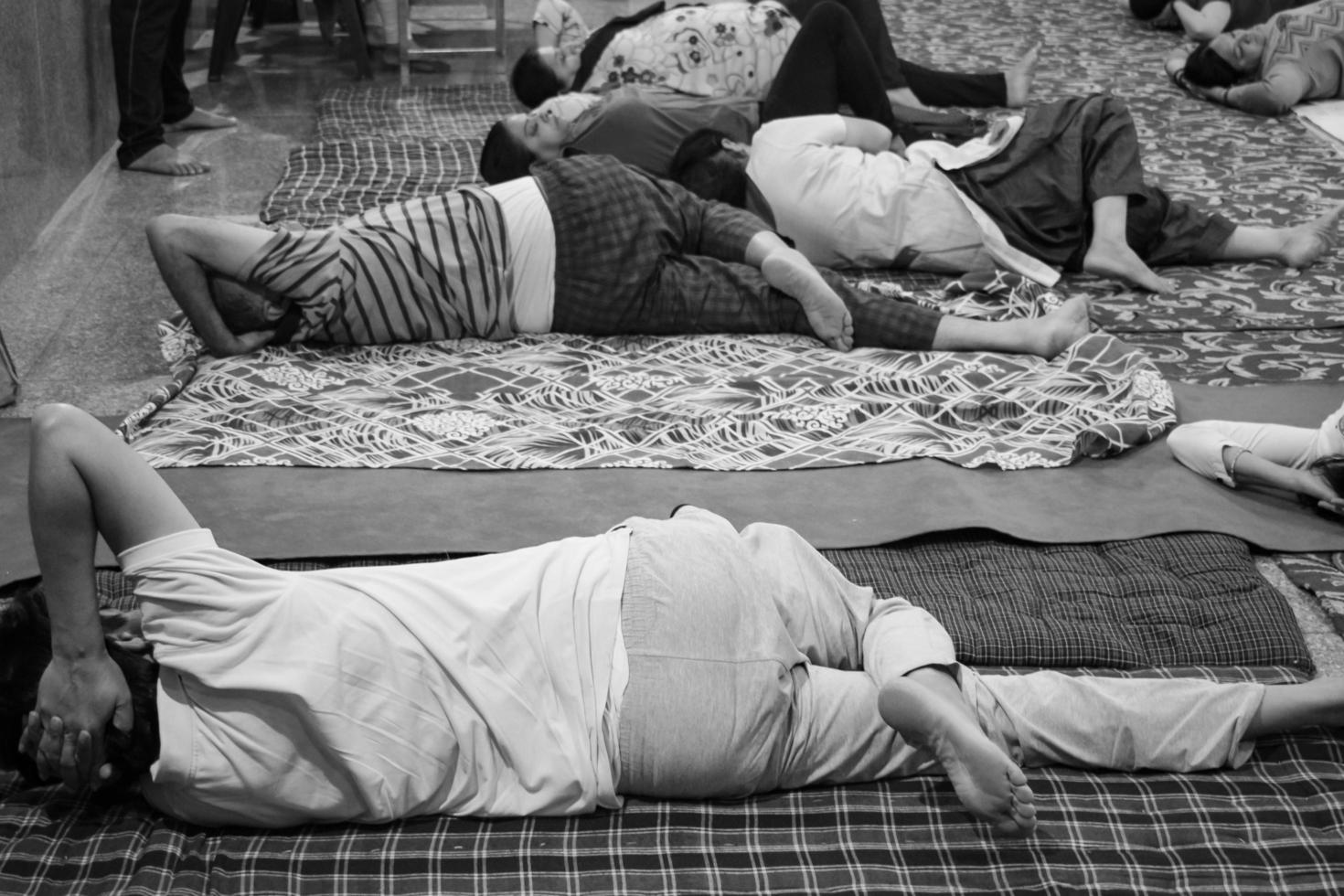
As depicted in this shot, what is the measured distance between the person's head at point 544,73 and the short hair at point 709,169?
100 centimetres

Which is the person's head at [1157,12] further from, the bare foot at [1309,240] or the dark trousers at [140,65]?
the dark trousers at [140,65]

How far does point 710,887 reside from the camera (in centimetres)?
164

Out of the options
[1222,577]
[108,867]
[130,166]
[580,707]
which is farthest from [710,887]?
[130,166]

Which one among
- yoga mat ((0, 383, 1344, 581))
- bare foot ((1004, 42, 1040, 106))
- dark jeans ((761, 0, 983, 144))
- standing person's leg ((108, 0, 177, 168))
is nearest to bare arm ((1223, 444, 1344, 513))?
yoga mat ((0, 383, 1344, 581))

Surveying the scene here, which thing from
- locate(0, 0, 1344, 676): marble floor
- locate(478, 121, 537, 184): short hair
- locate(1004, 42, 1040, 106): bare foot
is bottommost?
locate(0, 0, 1344, 676): marble floor

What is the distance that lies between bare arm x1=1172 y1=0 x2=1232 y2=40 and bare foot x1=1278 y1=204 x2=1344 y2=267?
230 centimetres

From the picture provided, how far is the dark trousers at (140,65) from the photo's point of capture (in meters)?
4.28

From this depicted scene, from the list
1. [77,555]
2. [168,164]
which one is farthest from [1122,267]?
[168,164]

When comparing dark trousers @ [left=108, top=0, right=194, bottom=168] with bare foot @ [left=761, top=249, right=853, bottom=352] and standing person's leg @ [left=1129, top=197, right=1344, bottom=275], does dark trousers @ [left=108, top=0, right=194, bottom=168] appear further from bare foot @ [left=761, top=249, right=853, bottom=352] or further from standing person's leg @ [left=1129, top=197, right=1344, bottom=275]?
standing person's leg @ [left=1129, top=197, right=1344, bottom=275]

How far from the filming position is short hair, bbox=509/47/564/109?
4480 millimetres

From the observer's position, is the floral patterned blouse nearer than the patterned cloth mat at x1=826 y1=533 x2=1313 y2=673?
No

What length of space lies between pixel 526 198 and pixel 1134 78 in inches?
125

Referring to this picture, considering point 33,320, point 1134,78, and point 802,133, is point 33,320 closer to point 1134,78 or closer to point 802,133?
point 802,133

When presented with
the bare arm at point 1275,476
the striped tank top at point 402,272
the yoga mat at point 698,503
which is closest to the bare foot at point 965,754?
the yoga mat at point 698,503
